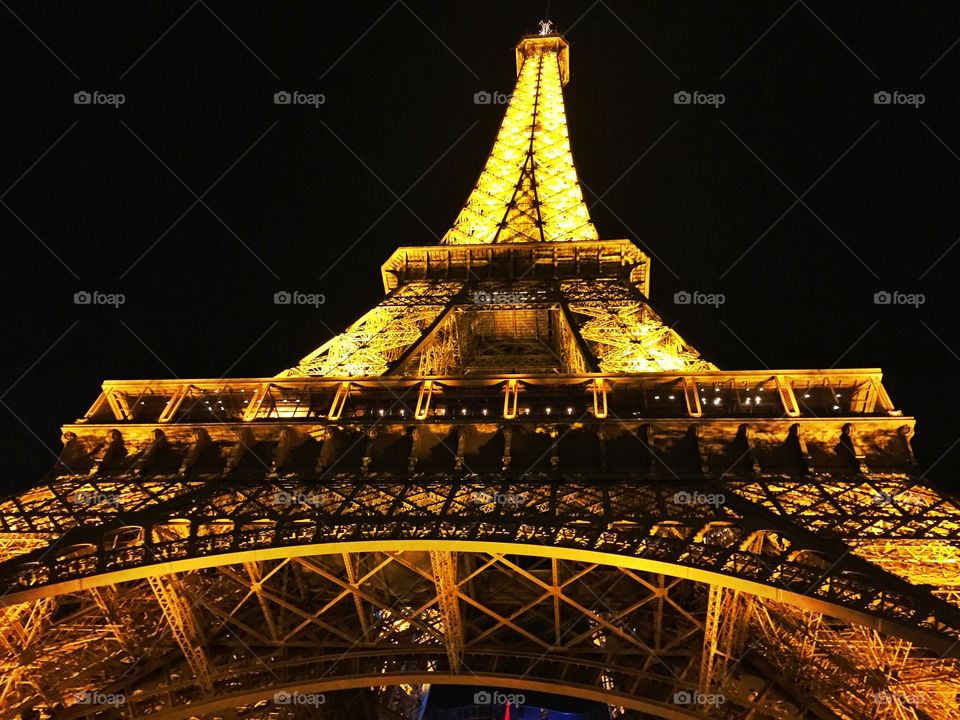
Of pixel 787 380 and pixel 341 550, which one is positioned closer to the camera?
pixel 341 550

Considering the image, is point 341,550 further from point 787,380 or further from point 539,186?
point 539,186

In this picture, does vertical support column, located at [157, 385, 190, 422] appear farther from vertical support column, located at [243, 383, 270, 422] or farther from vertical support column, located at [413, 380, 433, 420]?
vertical support column, located at [413, 380, 433, 420]

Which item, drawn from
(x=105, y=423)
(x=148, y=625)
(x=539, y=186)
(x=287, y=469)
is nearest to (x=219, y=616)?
(x=148, y=625)

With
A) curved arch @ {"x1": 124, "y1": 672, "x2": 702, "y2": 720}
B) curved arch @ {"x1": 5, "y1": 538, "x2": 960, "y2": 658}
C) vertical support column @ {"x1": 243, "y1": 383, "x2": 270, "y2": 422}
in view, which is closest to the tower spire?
vertical support column @ {"x1": 243, "y1": 383, "x2": 270, "y2": 422}

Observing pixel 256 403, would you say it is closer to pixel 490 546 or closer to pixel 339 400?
pixel 339 400

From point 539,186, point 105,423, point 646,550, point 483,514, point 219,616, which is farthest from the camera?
point 539,186

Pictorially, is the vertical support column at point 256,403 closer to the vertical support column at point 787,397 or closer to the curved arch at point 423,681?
the curved arch at point 423,681
